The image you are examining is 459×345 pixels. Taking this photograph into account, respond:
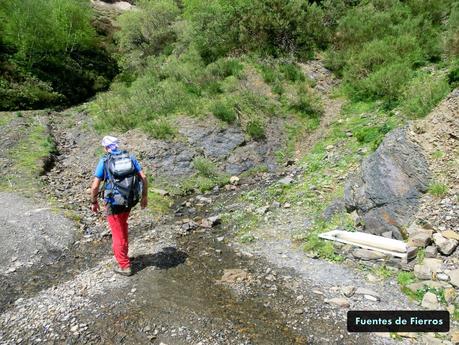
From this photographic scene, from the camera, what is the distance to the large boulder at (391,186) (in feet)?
25.3

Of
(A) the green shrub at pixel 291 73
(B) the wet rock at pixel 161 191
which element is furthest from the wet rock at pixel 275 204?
(A) the green shrub at pixel 291 73

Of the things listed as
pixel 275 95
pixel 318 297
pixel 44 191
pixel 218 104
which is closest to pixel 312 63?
pixel 275 95

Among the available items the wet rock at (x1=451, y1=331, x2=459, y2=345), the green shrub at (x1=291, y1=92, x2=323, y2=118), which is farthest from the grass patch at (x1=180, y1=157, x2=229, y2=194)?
the wet rock at (x1=451, y1=331, x2=459, y2=345)

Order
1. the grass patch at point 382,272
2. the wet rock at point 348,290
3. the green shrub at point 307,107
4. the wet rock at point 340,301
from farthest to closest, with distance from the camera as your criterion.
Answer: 1. the green shrub at point 307,107
2. the grass patch at point 382,272
3. the wet rock at point 348,290
4. the wet rock at point 340,301

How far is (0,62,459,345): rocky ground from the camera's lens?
5.52 metres

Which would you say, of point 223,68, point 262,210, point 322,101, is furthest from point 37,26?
point 262,210

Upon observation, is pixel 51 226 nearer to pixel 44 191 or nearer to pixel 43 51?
pixel 44 191

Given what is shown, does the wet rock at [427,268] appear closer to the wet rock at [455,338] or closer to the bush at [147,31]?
the wet rock at [455,338]

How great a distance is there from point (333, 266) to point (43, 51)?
75.8ft

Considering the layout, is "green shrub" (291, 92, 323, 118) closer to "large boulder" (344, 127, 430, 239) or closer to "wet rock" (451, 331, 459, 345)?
"large boulder" (344, 127, 430, 239)

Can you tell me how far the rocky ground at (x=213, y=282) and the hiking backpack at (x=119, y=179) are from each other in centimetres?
151

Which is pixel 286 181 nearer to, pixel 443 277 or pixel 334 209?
pixel 334 209

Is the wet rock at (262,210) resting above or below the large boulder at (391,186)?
below

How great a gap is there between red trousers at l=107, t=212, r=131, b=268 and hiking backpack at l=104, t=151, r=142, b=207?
0.32 meters
